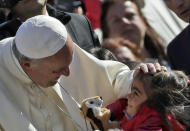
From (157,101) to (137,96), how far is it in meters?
0.14

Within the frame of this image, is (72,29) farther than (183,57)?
No

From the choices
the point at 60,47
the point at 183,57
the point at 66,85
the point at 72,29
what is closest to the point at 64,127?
the point at 66,85

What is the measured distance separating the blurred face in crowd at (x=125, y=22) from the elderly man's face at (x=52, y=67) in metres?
3.91

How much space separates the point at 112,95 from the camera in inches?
192

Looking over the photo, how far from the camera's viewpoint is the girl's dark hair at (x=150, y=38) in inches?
325

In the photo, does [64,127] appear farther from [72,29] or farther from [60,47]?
[72,29]

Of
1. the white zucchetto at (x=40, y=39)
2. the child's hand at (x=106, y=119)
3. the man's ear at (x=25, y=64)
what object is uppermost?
the white zucchetto at (x=40, y=39)

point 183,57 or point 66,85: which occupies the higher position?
point 66,85

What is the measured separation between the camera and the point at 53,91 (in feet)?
15.3

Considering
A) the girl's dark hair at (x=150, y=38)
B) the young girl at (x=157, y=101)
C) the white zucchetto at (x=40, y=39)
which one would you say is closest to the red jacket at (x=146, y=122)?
the young girl at (x=157, y=101)

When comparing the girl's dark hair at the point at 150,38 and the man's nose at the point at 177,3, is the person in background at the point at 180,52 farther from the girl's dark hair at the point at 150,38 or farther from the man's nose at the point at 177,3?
the girl's dark hair at the point at 150,38

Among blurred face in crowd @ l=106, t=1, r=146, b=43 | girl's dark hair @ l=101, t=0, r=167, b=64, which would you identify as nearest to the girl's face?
girl's dark hair @ l=101, t=0, r=167, b=64

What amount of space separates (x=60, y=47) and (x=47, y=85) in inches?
11.3

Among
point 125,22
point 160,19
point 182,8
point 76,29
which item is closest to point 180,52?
point 182,8
